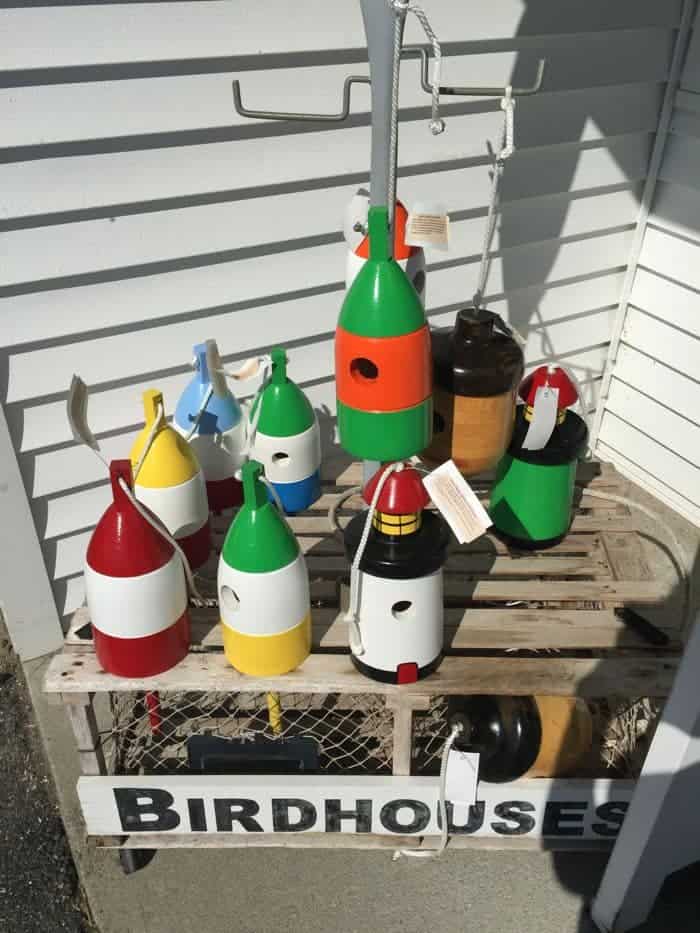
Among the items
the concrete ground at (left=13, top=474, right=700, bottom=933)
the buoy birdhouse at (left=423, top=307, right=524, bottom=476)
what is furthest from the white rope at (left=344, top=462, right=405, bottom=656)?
the concrete ground at (left=13, top=474, right=700, bottom=933)

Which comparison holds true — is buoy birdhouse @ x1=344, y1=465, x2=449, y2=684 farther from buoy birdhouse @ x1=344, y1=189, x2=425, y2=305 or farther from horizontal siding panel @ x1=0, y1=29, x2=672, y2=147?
A: horizontal siding panel @ x1=0, y1=29, x2=672, y2=147

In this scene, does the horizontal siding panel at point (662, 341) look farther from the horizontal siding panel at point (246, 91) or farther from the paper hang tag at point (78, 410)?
the paper hang tag at point (78, 410)

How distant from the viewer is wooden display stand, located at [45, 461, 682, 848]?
5.20 feet

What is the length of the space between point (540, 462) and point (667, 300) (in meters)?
1.48

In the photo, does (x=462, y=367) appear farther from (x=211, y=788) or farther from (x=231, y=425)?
(x=211, y=788)

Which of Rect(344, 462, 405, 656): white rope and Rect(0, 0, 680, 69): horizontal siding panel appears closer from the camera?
Rect(344, 462, 405, 656): white rope

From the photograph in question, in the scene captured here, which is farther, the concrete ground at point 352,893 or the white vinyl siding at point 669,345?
the white vinyl siding at point 669,345

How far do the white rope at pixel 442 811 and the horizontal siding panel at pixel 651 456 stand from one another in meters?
1.72

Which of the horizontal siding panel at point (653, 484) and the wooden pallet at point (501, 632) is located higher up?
the wooden pallet at point (501, 632)

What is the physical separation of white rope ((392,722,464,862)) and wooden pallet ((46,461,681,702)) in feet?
0.42

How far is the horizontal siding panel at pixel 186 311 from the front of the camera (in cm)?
212

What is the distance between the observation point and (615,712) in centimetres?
206

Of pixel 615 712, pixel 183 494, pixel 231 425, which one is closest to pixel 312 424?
pixel 231 425

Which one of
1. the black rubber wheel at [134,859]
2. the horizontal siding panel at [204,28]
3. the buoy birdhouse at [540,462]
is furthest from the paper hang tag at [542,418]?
the black rubber wheel at [134,859]
